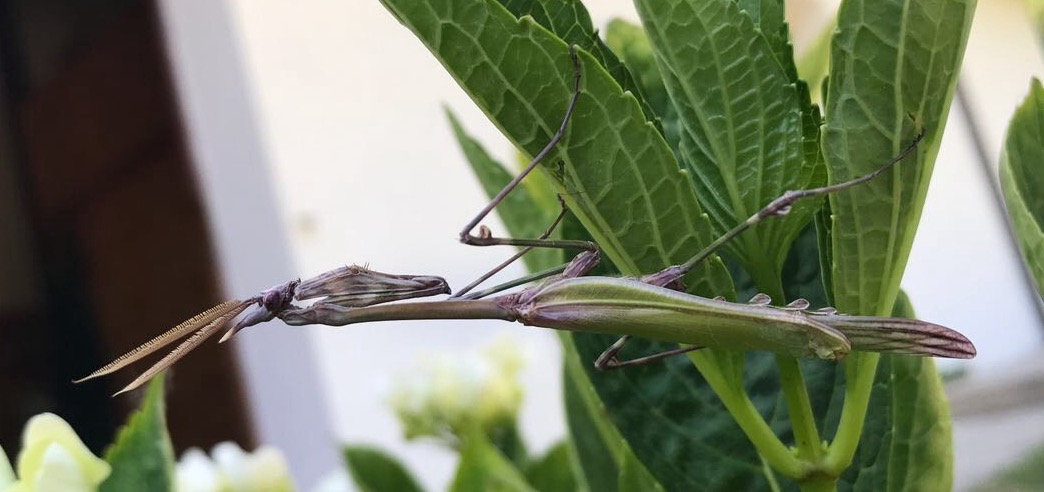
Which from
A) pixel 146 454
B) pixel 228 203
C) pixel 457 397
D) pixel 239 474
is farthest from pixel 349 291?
pixel 228 203

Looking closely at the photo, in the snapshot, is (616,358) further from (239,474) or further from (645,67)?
(239,474)

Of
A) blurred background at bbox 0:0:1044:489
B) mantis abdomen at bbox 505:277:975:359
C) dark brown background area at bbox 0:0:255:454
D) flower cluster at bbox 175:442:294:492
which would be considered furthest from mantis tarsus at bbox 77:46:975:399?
dark brown background area at bbox 0:0:255:454

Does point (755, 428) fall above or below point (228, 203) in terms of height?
below

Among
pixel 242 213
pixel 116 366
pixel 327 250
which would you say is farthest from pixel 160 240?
pixel 116 366

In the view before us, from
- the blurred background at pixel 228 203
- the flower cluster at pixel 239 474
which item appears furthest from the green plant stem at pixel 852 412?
the blurred background at pixel 228 203

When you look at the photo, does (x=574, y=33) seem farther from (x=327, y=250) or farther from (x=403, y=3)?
(x=327, y=250)

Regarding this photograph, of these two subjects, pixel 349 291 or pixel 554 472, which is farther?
pixel 554 472
